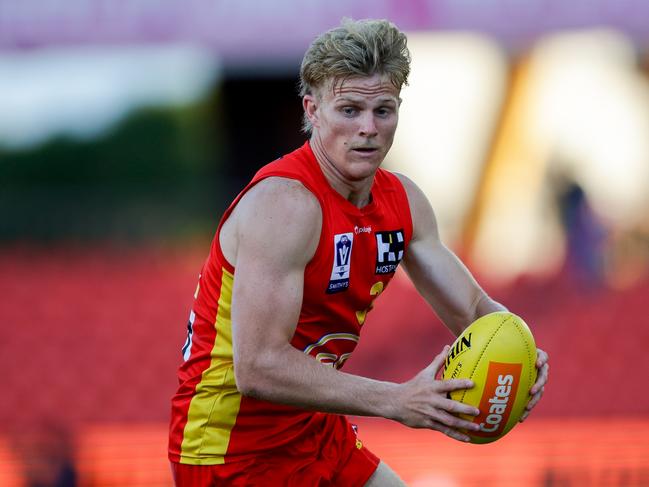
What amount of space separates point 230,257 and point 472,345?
878 mm

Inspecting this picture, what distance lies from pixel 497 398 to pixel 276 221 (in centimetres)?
95

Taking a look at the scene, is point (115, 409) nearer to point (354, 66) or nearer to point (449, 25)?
point (449, 25)

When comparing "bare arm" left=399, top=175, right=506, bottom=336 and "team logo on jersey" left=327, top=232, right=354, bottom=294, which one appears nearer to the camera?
"team logo on jersey" left=327, top=232, right=354, bottom=294

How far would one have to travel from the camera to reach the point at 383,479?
3.90 metres

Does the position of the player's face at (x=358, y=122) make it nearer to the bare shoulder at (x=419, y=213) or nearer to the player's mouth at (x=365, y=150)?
the player's mouth at (x=365, y=150)

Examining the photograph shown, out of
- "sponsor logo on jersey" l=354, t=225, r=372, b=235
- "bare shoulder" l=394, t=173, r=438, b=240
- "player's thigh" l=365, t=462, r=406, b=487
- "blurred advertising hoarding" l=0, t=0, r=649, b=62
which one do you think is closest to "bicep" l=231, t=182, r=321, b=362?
"sponsor logo on jersey" l=354, t=225, r=372, b=235

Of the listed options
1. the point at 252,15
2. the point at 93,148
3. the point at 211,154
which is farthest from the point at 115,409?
the point at 93,148

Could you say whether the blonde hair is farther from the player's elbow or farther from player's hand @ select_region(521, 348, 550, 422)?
player's hand @ select_region(521, 348, 550, 422)

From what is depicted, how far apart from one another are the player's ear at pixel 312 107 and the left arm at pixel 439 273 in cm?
55

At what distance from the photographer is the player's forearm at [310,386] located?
3225 millimetres

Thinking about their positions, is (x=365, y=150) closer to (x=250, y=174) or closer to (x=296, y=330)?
(x=296, y=330)

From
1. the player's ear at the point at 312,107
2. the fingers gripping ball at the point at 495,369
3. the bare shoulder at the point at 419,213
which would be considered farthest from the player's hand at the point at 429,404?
the player's ear at the point at 312,107

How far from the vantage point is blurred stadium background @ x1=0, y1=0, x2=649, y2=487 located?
9484 millimetres

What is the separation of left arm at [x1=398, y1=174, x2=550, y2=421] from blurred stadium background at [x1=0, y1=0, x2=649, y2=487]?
12.0ft
